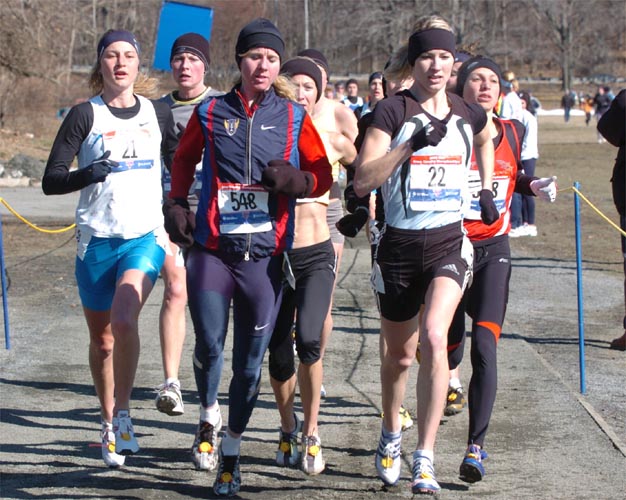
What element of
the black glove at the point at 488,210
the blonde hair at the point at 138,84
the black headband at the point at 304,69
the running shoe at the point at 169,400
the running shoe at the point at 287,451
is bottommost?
the running shoe at the point at 287,451

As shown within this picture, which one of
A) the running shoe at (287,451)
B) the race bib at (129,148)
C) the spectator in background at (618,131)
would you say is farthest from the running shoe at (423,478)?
the spectator in background at (618,131)

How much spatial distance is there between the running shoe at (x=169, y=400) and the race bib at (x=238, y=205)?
63.8 inches

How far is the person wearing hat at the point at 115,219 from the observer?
589cm

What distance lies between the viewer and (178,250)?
23.1 ft

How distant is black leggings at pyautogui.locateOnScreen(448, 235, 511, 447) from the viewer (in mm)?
5594

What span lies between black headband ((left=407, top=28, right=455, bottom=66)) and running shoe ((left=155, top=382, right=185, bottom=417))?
2.48 meters

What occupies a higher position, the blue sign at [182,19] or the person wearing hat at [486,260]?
the blue sign at [182,19]

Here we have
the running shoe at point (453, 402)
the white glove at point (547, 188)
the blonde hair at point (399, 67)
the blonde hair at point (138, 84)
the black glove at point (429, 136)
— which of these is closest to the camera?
the black glove at point (429, 136)

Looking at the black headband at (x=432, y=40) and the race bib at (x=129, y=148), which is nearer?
the black headband at (x=432, y=40)

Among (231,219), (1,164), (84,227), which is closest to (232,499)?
(231,219)

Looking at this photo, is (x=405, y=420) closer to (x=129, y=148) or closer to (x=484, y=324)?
(x=484, y=324)

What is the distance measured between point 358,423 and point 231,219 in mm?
2039

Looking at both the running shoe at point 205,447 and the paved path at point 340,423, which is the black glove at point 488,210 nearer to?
the paved path at point 340,423

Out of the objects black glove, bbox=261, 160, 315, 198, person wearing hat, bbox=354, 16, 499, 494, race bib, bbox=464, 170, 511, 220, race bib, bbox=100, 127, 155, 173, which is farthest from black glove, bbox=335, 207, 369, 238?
race bib, bbox=100, 127, 155, 173
